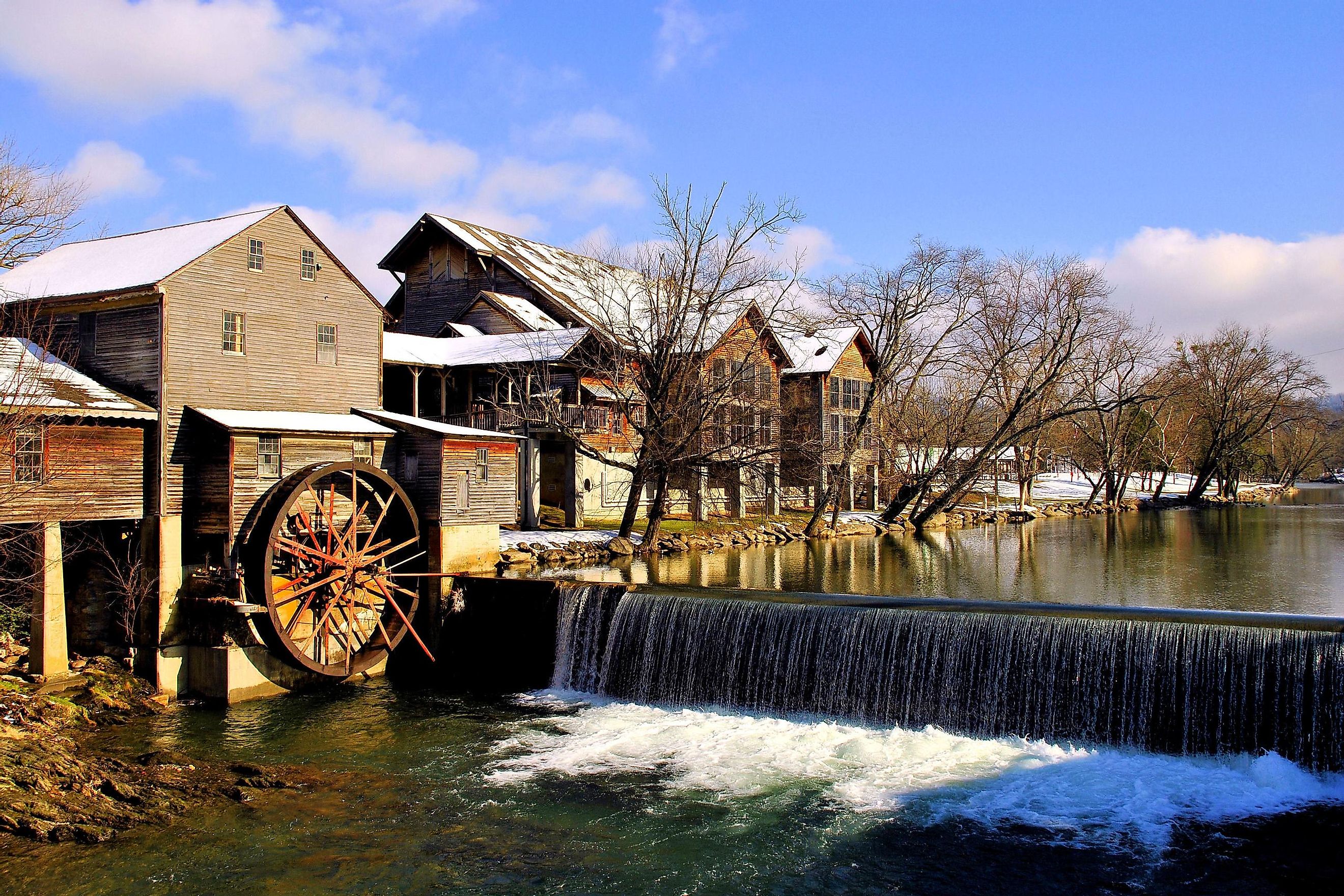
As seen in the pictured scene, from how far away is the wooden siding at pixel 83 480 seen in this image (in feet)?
57.4

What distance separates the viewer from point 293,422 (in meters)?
20.9

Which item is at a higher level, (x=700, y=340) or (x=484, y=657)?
(x=700, y=340)

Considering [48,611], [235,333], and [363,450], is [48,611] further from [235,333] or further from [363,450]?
[363,450]

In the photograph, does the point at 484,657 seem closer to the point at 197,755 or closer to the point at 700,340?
the point at 197,755

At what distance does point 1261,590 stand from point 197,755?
2175 cm

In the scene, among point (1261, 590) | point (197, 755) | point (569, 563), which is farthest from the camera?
point (569, 563)

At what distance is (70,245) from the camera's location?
24078 mm

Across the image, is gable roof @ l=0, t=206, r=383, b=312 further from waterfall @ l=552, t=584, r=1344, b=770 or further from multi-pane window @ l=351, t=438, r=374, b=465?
waterfall @ l=552, t=584, r=1344, b=770

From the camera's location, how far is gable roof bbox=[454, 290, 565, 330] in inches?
1458

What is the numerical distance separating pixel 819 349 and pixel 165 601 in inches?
1331

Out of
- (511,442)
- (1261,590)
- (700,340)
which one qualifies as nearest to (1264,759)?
(1261,590)

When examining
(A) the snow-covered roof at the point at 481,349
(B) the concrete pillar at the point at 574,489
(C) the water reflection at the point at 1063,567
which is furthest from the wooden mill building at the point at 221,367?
(B) the concrete pillar at the point at 574,489

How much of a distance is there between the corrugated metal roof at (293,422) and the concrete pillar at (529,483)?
34.2ft

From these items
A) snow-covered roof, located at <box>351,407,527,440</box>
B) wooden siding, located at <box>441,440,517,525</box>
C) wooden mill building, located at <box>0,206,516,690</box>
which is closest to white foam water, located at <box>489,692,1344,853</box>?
wooden siding, located at <box>441,440,517,525</box>
